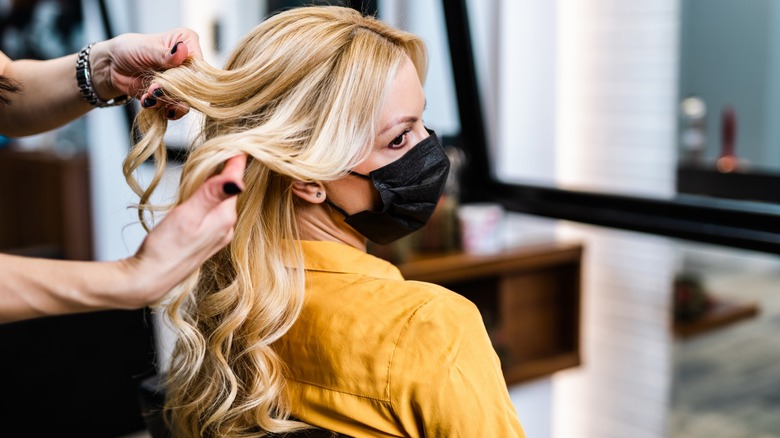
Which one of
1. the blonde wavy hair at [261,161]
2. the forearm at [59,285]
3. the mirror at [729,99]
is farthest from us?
the mirror at [729,99]

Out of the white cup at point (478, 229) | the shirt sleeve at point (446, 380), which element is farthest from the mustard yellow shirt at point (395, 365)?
the white cup at point (478, 229)

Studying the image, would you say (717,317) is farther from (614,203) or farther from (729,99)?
(729,99)

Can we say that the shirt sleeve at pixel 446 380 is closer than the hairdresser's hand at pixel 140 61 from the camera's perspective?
Yes

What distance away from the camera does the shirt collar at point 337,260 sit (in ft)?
4.38

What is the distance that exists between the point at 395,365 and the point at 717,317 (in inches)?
89.2

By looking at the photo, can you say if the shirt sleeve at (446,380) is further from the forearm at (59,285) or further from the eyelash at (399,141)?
the forearm at (59,285)

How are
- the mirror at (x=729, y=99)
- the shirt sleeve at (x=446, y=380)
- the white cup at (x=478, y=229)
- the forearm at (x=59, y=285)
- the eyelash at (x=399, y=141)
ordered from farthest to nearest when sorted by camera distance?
1. the white cup at (x=478, y=229)
2. the mirror at (x=729, y=99)
3. the eyelash at (x=399, y=141)
4. the shirt sleeve at (x=446, y=380)
5. the forearm at (x=59, y=285)

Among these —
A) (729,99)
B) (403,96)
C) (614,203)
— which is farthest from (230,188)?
(729,99)

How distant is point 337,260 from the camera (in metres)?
1.34

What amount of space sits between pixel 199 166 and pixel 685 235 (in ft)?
6.68

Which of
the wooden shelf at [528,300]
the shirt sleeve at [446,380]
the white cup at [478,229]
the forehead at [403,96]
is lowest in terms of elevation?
the wooden shelf at [528,300]

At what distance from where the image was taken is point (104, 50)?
142 cm

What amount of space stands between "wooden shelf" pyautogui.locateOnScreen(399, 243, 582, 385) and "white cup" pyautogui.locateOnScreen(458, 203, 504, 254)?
1.8 inches

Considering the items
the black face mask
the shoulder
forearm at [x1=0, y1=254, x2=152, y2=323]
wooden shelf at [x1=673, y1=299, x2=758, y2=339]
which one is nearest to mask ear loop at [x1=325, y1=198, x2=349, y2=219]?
the black face mask
